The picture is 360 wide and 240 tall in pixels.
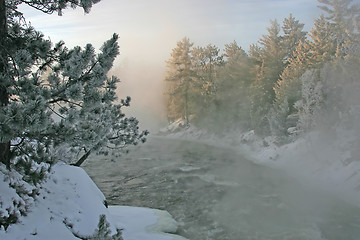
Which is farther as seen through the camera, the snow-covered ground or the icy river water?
the snow-covered ground

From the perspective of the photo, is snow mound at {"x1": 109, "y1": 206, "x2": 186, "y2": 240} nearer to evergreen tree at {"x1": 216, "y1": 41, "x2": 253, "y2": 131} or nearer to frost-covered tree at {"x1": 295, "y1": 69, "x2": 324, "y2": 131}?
frost-covered tree at {"x1": 295, "y1": 69, "x2": 324, "y2": 131}

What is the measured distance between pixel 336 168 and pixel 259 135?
12.6m

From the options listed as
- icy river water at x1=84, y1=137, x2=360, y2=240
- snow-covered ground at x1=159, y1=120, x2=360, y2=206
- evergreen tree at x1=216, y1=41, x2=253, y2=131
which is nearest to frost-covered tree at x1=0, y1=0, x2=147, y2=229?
icy river water at x1=84, y1=137, x2=360, y2=240

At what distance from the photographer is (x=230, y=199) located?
13.7 metres

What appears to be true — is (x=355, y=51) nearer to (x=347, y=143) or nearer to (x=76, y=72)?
(x=347, y=143)

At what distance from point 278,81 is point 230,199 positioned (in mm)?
19393

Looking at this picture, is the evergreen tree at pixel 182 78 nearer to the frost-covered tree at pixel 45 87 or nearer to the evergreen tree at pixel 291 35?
the evergreen tree at pixel 291 35

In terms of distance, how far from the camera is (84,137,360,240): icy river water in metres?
10.0

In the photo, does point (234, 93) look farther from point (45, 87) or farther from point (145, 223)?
point (45, 87)

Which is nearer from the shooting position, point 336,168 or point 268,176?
point 336,168

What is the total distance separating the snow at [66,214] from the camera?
Result: 5.09 metres

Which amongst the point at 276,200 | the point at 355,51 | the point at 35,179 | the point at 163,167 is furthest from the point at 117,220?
the point at 355,51

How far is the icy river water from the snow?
193cm

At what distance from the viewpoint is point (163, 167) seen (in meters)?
21.2
